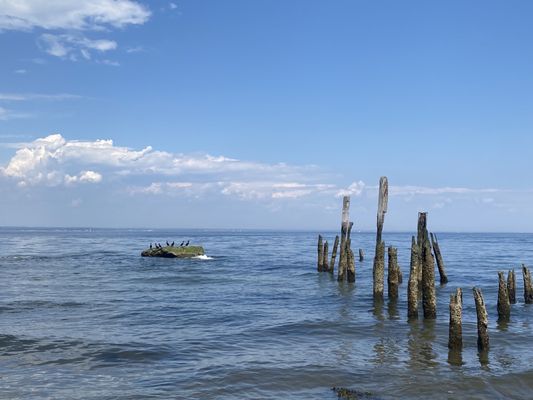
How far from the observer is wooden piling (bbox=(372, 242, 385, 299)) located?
79.5 feet

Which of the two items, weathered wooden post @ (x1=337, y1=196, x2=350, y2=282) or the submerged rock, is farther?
the submerged rock

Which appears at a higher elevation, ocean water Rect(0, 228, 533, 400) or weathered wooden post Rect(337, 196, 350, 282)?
weathered wooden post Rect(337, 196, 350, 282)

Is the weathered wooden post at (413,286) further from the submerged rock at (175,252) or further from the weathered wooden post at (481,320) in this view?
the submerged rock at (175,252)

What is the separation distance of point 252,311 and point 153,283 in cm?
1346

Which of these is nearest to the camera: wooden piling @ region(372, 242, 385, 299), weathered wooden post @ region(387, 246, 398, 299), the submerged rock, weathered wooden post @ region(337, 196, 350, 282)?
wooden piling @ region(372, 242, 385, 299)

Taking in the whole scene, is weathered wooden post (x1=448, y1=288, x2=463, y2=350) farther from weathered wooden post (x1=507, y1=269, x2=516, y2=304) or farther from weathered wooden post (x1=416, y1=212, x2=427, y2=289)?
weathered wooden post (x1=507, y1=269, x2=516, y2=304)

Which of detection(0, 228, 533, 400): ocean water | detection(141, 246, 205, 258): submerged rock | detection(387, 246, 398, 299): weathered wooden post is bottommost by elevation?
detection(0, 228, 533, 400): ocean water

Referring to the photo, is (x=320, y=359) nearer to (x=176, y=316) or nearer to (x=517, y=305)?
(x=176, y=316)

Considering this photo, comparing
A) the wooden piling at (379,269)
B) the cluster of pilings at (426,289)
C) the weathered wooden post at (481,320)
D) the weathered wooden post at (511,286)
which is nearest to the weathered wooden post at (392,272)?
the cluster of pilings at (426,289)

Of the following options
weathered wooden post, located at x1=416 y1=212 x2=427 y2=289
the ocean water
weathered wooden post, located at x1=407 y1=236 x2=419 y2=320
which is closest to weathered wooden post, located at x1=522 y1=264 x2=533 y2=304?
the ocean water

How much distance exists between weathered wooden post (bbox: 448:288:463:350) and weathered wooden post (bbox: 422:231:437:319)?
3695 millimetres

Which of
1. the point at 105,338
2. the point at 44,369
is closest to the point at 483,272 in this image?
the point at 105,338

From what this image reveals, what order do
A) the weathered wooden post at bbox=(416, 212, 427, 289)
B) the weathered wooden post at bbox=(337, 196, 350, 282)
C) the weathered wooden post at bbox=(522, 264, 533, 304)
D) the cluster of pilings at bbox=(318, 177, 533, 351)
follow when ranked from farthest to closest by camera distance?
the weathered wooden post at bbox=(337, 196, 350, 282) < the weathered wooden post at bbox=(522, 264, 533, 304) < the weathered wooden post at bbox=(416, 212, 427, 289) < the cluster of pilings at bbox=(318, 177, 533, 351)

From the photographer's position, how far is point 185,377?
14383 millimetres
